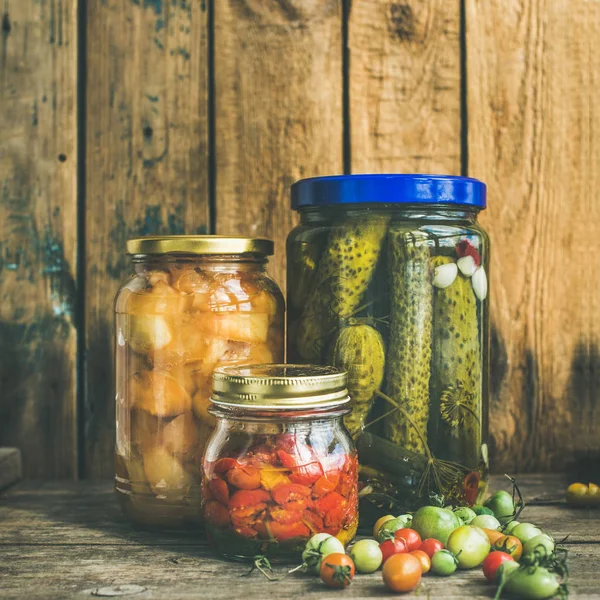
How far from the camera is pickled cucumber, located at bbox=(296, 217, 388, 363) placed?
0.89 meters

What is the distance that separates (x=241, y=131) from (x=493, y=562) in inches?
29.5

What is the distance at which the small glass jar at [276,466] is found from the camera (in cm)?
77

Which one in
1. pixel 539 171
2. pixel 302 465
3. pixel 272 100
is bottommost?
pixel 302 465

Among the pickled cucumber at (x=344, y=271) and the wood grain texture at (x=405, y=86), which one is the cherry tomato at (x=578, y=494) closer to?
the pickled cucumber at (x=344, y=271)

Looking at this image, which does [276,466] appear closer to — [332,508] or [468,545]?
[332,508]

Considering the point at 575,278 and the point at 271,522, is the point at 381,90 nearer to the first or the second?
the point at 575,278

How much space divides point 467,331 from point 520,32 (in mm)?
567

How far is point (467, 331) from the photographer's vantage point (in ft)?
3.02

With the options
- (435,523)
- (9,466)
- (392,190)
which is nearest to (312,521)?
(435,523)

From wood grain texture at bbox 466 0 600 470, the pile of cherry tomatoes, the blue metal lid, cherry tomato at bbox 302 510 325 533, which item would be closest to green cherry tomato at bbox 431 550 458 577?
the pile of cherry tomatoes

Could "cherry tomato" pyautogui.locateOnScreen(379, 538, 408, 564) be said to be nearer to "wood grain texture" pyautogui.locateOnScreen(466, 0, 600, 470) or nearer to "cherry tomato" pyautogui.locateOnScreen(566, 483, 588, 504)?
"cherry tomato" pyautogui.locateOnScreen(566, 483, 588, 504)

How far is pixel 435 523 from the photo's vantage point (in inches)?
31.5

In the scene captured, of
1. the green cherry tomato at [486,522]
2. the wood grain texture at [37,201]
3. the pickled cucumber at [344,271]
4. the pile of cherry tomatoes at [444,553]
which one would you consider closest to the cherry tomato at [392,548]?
the pile of cherry tomatoes at [444,553]

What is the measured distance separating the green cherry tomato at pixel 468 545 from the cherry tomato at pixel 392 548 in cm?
5
